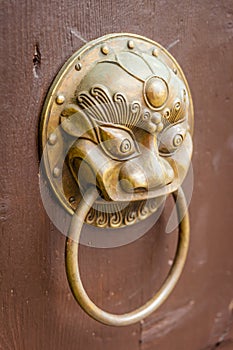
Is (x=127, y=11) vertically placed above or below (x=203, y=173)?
above

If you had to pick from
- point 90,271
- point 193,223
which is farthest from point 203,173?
point 90,271

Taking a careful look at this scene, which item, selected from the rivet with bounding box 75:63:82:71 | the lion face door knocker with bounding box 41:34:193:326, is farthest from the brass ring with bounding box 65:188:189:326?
the rivet with bounding box 75:63:82:71

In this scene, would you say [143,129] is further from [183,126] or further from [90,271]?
[90,271]

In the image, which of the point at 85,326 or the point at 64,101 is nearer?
the point at 64,101

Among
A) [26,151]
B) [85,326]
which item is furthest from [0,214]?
[85,326]

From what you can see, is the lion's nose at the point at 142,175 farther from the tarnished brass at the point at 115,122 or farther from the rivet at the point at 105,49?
the rivet at the point at 105,49

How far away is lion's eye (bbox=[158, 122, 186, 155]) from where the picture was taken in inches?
20.7

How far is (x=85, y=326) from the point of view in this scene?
622 millimetres

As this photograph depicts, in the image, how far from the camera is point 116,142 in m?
0.49

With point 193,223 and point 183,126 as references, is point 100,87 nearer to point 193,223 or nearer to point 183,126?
point 183,126

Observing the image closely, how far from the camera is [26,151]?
515 mm

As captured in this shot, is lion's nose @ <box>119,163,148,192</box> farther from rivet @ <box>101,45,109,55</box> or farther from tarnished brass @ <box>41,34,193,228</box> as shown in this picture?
rivet @ <box>101,45,109,55</box>

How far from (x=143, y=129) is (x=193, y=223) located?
0.21 m

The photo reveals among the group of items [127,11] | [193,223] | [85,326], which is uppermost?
[127,11]
